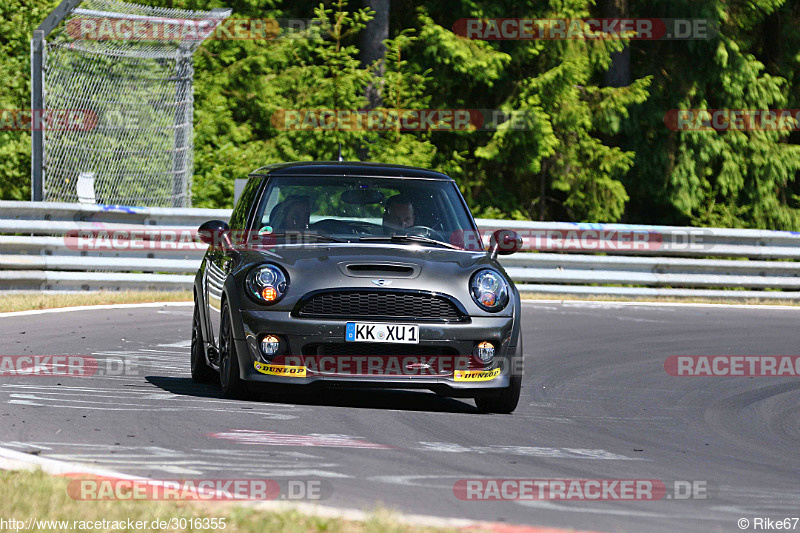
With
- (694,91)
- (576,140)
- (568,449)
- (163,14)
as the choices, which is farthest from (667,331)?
(694,91)

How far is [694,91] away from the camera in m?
27.0

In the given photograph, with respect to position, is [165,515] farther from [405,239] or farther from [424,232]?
[424,232]

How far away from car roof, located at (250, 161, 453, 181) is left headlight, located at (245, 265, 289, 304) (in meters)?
1.41

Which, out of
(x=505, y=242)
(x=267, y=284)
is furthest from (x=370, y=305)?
(x=505, y=242)

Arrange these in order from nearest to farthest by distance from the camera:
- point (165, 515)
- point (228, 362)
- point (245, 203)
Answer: point (165, 515) < point (228, 362) < point (245, 203)

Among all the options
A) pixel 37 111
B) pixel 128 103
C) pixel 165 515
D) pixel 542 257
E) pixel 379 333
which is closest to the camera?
pixel 165 515

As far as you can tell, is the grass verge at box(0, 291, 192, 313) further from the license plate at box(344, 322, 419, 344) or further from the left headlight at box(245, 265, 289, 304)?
the license plate at box(344, 322, 419, 344)

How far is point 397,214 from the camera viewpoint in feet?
29.9

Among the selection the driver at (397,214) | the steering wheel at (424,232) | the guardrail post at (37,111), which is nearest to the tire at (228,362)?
the driver at (397,214)

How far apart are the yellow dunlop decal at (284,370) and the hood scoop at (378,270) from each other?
24.3 inches

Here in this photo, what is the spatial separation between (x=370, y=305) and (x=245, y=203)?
1984 millimetres

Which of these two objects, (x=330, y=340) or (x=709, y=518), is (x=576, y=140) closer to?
(x=330, y=340)

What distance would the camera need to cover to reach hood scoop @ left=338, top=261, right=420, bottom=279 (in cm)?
805

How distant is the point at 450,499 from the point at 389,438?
161cm
